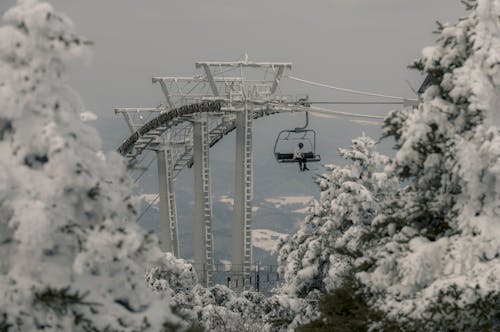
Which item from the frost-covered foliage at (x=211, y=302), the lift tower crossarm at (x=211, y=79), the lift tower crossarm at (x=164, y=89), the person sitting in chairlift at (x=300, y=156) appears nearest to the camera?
the person sitting in chairlift at (x=300, y=156)

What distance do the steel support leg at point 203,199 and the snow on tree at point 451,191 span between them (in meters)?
42.6

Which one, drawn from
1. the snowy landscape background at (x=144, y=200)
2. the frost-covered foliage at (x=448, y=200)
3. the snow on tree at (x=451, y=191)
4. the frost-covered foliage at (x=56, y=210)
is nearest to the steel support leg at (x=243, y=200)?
the snowy landscape background at (x=144, y=200)

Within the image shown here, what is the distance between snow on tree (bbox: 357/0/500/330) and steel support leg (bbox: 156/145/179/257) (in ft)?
169

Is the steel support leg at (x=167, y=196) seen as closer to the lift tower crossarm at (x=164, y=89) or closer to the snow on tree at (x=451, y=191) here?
the lift tower crossarm at (x=164, y=89)

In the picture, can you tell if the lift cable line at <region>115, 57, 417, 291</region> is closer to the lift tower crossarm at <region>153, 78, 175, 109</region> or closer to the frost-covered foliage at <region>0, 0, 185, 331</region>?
the lift tower crossarm at <region>153, 78, 175, 109</region>

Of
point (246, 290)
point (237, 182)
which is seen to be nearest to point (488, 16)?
point (237, 182)

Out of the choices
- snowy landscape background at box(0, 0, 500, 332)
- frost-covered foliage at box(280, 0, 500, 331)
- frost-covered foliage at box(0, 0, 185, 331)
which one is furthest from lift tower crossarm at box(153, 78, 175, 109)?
frost-covered foliage at box(0, 0, 185, 331)

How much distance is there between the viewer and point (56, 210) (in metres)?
14.0

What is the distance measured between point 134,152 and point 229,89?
14820 millimetres

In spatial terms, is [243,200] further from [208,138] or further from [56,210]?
[56,210]

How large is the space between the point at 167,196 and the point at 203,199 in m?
8.22

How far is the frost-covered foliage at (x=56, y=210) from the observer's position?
1388cm

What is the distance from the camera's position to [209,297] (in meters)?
59.7

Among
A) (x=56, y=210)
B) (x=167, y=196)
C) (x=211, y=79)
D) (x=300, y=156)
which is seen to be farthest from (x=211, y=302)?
(x=56, y=210)
